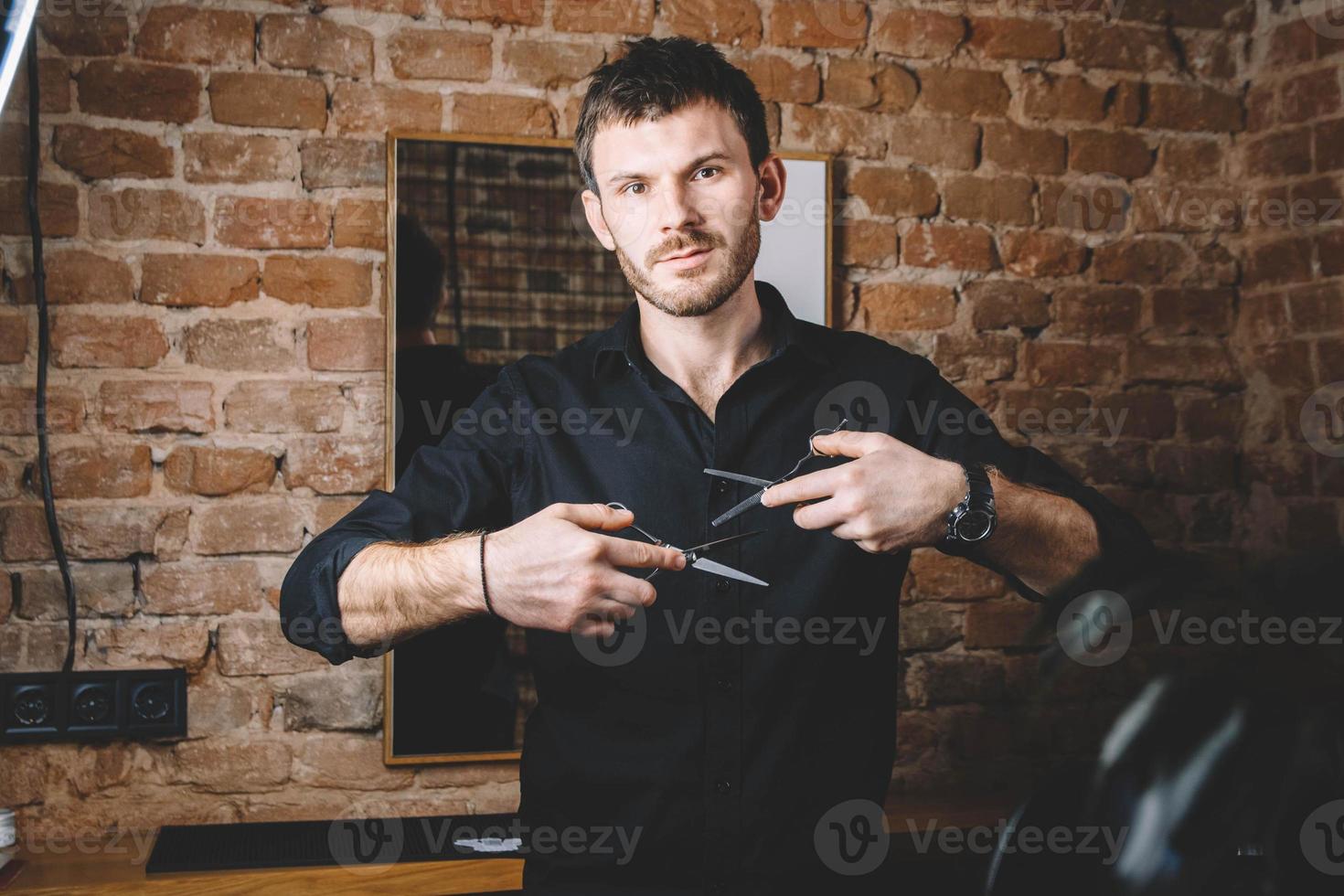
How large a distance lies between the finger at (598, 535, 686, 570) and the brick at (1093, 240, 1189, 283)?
1442 mm

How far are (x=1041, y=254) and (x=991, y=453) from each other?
2.63 ft

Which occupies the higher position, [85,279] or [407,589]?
[85,279]

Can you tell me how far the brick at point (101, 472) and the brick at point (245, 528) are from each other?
0.11m

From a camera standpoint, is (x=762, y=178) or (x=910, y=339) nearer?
(x=762, y=178)

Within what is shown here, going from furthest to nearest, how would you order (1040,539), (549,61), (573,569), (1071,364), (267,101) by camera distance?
1. (1071,364)
2. (549,61)
3. (267,101)
4. (1040,539)
5. (573,569)

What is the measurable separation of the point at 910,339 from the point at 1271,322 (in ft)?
2.62

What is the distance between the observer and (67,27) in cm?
175

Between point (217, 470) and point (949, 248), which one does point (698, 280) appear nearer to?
point (949, 248)

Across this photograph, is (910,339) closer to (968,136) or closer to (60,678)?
(968,136)

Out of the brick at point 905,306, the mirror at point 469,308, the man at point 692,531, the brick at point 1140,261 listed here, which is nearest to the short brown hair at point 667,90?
the man at point 692,531

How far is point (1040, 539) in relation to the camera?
1.34 meters

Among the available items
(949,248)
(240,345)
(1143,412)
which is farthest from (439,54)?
(1143,412)

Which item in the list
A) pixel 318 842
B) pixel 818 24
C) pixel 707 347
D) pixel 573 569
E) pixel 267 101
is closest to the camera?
pixel 573 569

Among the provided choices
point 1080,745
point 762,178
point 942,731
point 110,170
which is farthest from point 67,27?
point 1080,745
